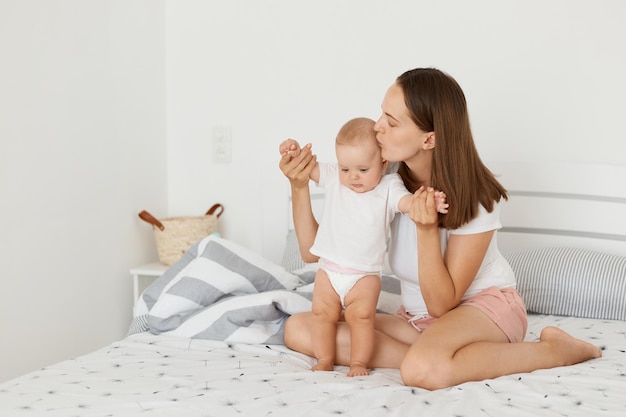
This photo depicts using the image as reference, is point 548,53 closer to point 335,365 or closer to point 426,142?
point 426,142

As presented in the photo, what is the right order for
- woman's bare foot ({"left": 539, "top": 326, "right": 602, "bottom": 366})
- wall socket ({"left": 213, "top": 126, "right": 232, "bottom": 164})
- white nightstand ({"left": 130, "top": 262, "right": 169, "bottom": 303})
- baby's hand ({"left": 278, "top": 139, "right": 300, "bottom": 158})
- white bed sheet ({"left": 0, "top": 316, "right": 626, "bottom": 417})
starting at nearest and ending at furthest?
white bed sheet ({"left": 0, "top": 316, "right": 626, "bottom": 417}), woman's bare foot ({"left": 539, "top": 326, "right": 602, "bottom": 366}), baby's hand ({"left": 278, "top": 139, "right": 300, "bottom": 158}), white nightstand ({"left": 130, "top": 262, "right": 169, "bottom": 303}), wall socket ({"left": 213, "top": 126, "right": 232, "bottom": 164})

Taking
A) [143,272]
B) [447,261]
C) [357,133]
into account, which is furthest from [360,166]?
[143,272]

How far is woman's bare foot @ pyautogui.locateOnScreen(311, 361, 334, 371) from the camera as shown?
170cm

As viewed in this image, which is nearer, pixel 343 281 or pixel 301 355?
pixel 343 281

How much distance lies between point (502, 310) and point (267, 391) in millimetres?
574

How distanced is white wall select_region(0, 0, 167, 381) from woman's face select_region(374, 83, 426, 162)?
112 centimetres

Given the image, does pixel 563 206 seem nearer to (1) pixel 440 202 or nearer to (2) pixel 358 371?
(1) pixel 440 202

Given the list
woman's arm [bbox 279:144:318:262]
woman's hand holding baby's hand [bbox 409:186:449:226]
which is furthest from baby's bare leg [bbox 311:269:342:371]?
woman's hand holding baby's hand [bbox 409:186:449:226]

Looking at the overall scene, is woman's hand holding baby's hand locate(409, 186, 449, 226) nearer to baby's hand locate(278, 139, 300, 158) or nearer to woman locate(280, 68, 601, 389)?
woman locate(280, 68, 601, 389)

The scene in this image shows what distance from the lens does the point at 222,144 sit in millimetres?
2941

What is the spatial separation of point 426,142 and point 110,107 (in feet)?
4.40

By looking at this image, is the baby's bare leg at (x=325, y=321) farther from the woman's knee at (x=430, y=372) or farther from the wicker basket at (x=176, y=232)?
the wicker basket at (x=176, y=232)

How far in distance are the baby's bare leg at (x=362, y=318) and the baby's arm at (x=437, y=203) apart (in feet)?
0.56

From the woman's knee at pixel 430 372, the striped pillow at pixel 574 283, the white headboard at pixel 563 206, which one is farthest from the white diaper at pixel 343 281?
the white headboard at pixel 563 206
